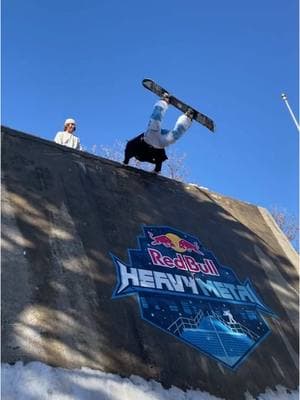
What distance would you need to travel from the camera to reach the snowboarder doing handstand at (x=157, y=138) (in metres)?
8.18

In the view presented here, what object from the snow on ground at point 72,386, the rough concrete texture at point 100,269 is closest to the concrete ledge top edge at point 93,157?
the rough concrete texture at point 100,269

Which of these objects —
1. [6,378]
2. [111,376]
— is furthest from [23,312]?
[111,376]

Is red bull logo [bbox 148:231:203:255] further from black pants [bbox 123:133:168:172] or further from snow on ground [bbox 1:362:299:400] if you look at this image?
snow on ground [bbox 1:362:299:400]

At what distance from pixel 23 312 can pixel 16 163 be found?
2.54 metres

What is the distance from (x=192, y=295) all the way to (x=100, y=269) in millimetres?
1381

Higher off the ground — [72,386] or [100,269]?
[100,269]

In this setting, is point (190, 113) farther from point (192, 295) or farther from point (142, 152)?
point (192, 295)

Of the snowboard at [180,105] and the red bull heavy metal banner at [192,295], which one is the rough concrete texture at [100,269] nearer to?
the red bull heavy metal banner at [192,295]

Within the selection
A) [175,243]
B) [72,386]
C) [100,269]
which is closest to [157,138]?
[175,243]

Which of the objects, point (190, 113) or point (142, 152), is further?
point (190, 113)

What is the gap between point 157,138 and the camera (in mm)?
8312

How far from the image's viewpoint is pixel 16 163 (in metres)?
6.12

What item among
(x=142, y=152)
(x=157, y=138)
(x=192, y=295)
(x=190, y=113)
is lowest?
(x=192, y=295)

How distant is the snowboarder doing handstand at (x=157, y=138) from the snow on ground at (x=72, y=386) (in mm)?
4760
